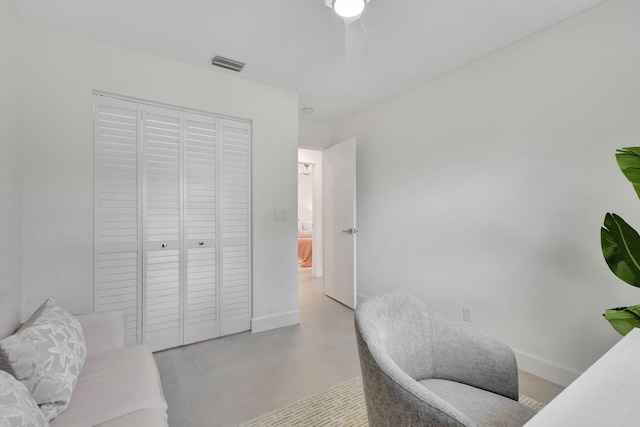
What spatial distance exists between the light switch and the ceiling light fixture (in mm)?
1854

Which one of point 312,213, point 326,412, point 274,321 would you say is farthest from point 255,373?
point 312,213

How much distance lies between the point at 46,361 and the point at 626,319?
2.52 m

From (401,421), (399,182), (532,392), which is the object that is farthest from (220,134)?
(532,392)

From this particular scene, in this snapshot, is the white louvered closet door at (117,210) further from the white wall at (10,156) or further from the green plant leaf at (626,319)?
the green plant leaf at (626,319)

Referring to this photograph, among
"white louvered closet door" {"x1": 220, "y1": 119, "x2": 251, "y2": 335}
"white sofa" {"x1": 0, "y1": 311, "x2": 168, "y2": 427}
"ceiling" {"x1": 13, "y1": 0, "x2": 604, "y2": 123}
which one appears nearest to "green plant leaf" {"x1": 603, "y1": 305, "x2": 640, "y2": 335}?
"ceiling" {"x1": 13, "y1": 0, "x2": 604, "y2": 123}

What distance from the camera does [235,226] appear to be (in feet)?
8.68

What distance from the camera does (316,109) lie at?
11.1ft

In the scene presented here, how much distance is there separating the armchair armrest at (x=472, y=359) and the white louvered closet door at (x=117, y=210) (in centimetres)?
222

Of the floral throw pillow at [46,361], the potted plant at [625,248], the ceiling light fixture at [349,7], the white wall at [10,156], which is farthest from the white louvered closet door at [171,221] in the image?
the potted plant at [625,248]

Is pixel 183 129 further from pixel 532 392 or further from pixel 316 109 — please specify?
pixel 532 392

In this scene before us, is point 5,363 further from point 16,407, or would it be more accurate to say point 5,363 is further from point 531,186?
point 531,186

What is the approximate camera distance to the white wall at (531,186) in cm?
165

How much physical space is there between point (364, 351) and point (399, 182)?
2.33 m

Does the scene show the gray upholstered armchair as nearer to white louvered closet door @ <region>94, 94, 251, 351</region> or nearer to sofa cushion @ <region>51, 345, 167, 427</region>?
sofa cushion @ <region>51, 345, 167, 427</region>
